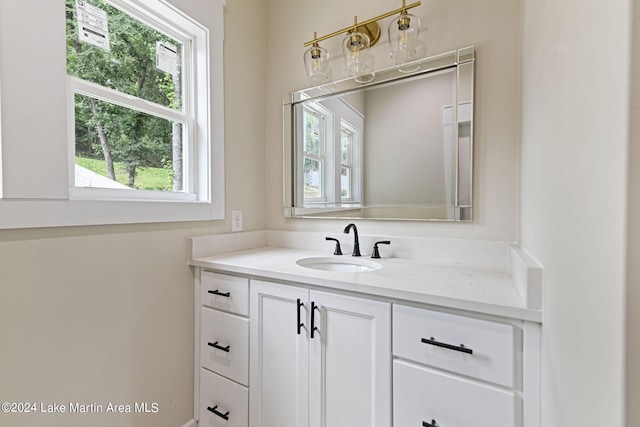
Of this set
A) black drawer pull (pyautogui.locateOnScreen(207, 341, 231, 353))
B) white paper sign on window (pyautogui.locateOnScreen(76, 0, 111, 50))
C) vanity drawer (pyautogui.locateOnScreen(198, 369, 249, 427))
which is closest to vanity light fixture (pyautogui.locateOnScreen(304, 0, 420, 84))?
white paper sign on window (pyautogui.locateOnScreen(76, 0, 111, 50))

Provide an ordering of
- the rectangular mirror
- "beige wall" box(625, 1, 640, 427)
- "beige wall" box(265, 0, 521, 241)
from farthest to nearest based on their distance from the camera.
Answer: the rectangular mirror → "beige wall" box(265, 0, 521, 241) → "beige wall" box(625, 1, 640, 427)

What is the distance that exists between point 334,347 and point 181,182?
3.64 feet

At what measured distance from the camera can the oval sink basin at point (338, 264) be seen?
139cm

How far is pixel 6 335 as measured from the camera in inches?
34.5

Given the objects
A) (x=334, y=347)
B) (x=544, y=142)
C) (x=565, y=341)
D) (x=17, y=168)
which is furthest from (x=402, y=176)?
(x=17, y=168)

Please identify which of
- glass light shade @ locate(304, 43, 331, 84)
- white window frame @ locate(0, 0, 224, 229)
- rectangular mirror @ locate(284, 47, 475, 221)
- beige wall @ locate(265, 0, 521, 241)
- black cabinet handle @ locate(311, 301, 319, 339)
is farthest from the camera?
glass light shade @ locate(304, 43, 331, 84)

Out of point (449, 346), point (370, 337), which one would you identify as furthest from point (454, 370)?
point (370, 337)

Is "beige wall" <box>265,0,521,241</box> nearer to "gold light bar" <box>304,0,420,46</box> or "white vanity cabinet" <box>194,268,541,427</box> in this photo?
"gold light bar" <box>304,0,420,46</box>

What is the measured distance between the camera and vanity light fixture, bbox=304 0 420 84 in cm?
132

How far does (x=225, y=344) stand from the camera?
1315 mm

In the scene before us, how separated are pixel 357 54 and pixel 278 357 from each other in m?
1.48

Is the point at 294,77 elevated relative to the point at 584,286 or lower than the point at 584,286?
elevated

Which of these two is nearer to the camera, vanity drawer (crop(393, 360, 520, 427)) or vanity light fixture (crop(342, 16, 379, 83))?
vanity drawer (crop(393, 360, 520, 427))

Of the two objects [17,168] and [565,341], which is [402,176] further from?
[17,168]
